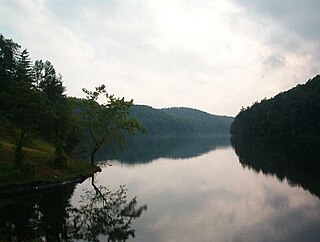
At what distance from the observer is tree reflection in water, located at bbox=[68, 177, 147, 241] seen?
29.3 meters

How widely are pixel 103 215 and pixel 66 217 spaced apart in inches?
142

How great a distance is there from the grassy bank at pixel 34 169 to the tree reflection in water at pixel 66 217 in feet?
11.5

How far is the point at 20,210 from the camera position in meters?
35.8

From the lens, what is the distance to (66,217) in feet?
111

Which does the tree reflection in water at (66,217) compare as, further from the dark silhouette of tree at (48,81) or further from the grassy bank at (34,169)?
the dark silhouette of tree at (48,81)

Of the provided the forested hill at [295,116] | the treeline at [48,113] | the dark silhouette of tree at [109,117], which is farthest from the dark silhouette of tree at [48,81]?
the forested hill at [295,116]

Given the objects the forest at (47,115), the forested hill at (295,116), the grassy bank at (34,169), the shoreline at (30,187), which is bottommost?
the shoreline at (30,187)

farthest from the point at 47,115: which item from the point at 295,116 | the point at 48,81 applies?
the point at 295,116

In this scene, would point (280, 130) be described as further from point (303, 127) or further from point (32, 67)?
point (32, 67)

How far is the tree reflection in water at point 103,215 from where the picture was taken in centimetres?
2927

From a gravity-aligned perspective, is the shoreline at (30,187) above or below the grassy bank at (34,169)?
below

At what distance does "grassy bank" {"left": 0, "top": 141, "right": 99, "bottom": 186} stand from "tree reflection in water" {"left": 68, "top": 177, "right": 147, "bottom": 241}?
6547mm

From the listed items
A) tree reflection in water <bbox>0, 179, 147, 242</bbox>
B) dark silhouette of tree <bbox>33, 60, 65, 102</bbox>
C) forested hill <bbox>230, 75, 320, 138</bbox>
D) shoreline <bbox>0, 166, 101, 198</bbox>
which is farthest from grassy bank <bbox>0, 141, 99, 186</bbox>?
forested hill <bbox>230, 75, 320, 138</bbox>

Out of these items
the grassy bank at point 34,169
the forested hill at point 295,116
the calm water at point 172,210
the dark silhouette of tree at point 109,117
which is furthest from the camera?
the forested hill at point 295,116
